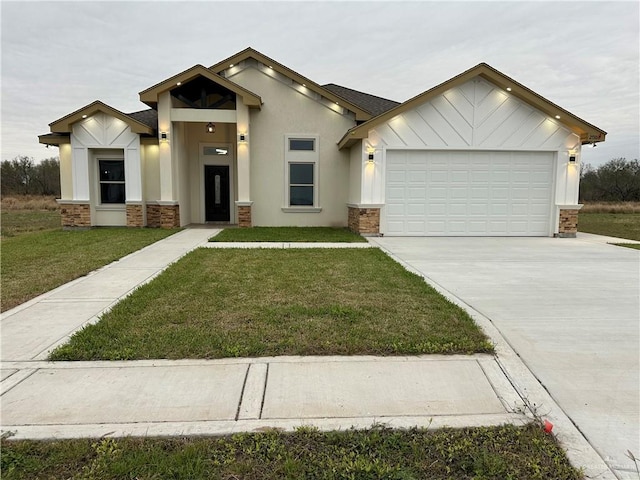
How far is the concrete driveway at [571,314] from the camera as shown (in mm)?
2846

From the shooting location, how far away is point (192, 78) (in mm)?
13461

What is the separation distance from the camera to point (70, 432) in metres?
2.54

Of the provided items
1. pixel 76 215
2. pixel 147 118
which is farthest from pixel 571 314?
pixel 147 118

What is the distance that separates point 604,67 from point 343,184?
16.7 meters

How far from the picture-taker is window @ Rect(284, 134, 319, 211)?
48.8 feet

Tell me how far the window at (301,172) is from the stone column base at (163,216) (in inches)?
149

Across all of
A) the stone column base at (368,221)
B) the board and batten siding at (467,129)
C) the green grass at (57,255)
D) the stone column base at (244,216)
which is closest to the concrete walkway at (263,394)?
the green grass at (57,255)

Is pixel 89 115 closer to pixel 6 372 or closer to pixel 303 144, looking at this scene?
pixel 303 144

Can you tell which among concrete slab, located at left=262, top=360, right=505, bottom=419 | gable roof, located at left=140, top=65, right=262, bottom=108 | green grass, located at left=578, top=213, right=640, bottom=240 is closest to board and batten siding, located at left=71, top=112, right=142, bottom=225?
gable roof, located at left=140, top=65, right=262, bottom=108

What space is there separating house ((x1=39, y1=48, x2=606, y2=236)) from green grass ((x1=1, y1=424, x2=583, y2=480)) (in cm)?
1029

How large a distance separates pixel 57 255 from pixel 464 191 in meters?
10.9

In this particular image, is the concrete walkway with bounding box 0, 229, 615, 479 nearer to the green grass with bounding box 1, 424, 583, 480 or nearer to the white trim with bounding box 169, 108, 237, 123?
the green grass with bounding box 1, 424, 583, 480

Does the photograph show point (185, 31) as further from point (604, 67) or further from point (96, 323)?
point (604, 67)

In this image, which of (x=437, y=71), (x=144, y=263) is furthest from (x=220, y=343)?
(x=437, y=71)
